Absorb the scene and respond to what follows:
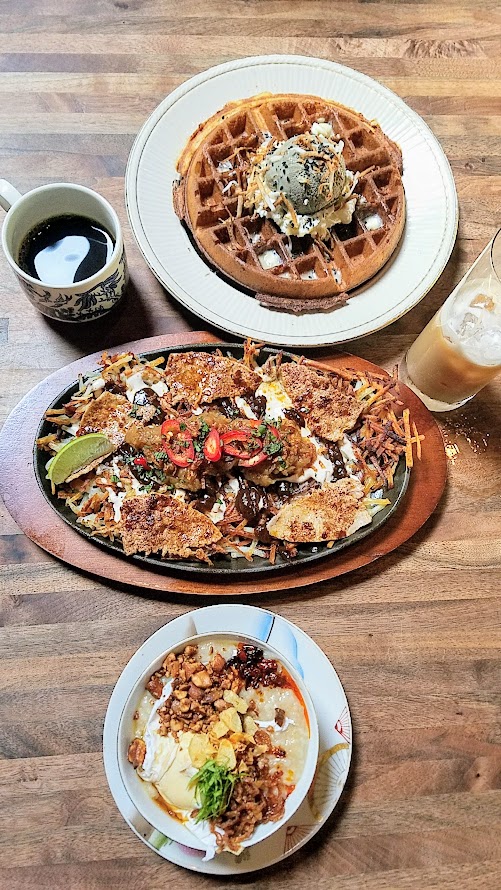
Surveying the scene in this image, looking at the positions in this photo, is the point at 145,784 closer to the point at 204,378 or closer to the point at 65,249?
the point at 204,378

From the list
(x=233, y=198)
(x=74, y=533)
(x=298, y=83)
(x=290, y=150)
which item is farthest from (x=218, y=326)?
(x=298, y=83)

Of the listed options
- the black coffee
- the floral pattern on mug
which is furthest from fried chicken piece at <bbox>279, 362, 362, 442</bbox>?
the black coffee

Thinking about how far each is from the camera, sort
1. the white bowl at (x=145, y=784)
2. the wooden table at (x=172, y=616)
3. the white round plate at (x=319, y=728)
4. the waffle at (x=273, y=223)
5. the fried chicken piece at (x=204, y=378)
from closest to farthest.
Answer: the white bowl at (x=145, y=784) < the white round plate at (x=319, y=728) < the wooden table at (x=172, y=616) < the fried chicken piece at (x=204, y=378) < the waffle at (x=273, y=223)

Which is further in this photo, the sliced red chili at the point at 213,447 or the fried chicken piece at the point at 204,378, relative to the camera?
the fried chicken piece at the point at 204,378

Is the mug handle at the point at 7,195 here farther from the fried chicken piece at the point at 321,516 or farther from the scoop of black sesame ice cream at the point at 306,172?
the fried chicken piece at the point at 321,516

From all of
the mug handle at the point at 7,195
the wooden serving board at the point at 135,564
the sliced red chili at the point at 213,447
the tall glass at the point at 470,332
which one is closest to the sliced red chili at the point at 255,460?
the sliced red chili at the point at 213,447

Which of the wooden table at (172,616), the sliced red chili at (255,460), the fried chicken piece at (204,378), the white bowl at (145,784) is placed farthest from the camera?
the fried chicken piece at (204,378)

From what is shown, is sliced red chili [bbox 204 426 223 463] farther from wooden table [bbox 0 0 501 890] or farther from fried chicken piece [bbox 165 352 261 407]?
wooden table [bbox 0 0 501 890]

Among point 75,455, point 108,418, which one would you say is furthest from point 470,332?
point 75,455

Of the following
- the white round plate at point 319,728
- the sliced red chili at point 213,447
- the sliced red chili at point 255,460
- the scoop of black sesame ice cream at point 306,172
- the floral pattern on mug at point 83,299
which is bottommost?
the white round plate at point 319,728
